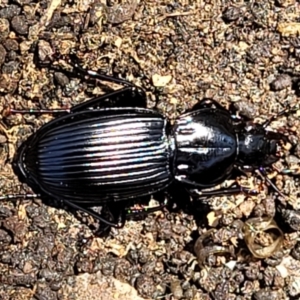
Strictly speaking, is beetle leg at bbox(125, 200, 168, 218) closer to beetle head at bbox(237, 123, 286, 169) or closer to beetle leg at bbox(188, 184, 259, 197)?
beetle leg at bbox(188, 184, 259, 197)

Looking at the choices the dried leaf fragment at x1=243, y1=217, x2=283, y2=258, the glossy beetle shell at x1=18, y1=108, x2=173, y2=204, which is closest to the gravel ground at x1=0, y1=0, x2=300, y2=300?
the dried leaf fragment at x1=243, y1=217, x2=283, y2=258

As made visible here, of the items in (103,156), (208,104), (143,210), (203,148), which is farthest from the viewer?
(143,210)

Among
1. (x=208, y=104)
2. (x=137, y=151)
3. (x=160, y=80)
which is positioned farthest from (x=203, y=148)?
(x=160, y=80)

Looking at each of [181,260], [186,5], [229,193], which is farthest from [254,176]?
[186,5]

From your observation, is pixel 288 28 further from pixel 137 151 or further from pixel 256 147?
pixel 137 151

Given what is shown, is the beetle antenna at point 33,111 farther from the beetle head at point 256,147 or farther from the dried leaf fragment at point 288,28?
the dried leaf fragment at point 288,28

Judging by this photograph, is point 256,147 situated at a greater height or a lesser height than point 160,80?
lesser

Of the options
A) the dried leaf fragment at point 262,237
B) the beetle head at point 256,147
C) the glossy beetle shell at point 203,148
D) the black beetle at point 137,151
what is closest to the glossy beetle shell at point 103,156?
the black beetle at point 137,151
